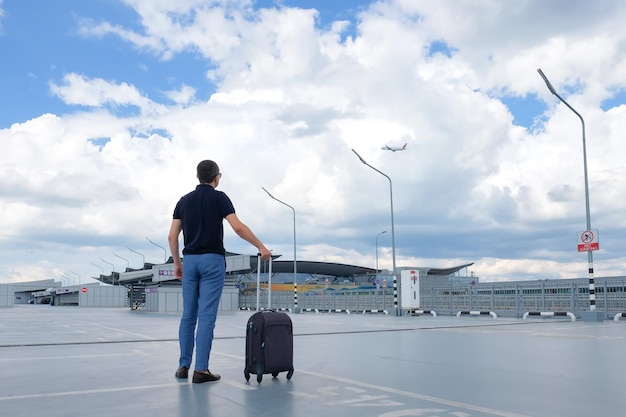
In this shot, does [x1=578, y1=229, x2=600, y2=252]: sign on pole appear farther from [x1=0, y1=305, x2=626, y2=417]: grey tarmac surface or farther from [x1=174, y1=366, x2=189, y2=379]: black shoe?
[x1=174, y1=366, x2=189, y2=379]: black shoe

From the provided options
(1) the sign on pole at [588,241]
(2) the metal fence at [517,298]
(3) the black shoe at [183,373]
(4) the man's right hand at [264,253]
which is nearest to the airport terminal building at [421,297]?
(2) the metal fence at [517,298]

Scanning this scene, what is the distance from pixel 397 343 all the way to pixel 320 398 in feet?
18.4

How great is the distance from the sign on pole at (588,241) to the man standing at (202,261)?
1749cm

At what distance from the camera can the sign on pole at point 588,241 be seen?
66.0ft

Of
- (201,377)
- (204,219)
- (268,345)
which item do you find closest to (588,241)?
(268,345)

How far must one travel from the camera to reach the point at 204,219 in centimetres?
578

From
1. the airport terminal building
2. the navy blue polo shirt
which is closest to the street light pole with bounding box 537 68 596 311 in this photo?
the airport terminal building

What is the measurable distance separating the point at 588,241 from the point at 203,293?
18.0 m

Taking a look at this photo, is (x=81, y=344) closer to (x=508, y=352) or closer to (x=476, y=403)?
(x=508, y=352)

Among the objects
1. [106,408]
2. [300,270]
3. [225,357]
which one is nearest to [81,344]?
[225,357]

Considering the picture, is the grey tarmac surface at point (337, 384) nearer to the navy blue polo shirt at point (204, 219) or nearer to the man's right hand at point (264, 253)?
the man's right hand at point (264, 253)

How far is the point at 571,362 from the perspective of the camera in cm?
741

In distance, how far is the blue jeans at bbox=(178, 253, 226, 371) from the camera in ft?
18.5

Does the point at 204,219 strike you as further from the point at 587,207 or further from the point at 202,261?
the point at 587,207
